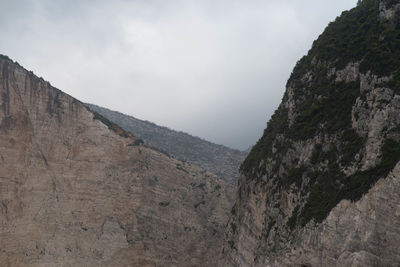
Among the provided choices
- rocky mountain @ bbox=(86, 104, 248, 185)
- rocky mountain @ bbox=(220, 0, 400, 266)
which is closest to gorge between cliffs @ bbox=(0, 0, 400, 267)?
rocky mountain @ bbox=(220, 0, 400, 266)

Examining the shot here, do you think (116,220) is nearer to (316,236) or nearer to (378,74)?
(316,236)

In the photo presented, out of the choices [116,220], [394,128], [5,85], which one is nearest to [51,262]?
[116,220]

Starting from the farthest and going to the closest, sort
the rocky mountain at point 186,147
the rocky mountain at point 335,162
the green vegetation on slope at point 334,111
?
the rocky mountain at point 186,147 → the green vegetation on slope at point 334,111 → the rocky mountain at point 335,162

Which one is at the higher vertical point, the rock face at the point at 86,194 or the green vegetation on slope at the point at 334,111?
the green vegetation on slope at the point at 334,111

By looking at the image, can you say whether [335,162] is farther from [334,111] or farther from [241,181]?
[241,181]

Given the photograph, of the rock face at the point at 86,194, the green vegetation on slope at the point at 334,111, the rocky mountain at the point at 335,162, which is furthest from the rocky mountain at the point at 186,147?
the green vegetation on slope at the point at 334,111

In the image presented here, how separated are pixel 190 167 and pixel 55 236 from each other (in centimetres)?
1630

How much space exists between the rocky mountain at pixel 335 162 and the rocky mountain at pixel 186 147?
30741 millimetres

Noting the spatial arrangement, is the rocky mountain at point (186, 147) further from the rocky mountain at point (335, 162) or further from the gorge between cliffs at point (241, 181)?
the rocky mountain at point (335, 162)

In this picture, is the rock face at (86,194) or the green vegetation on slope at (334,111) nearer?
the green vegetation on slope at (334,111)

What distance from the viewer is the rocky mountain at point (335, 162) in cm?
1037

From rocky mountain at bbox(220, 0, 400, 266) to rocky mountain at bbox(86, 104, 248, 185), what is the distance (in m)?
30.7

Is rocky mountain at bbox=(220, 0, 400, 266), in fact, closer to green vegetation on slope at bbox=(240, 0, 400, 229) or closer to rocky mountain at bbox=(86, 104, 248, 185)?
green vegetation on slope at bbox=(240, 0, 400, 229)

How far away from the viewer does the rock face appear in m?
28.9
